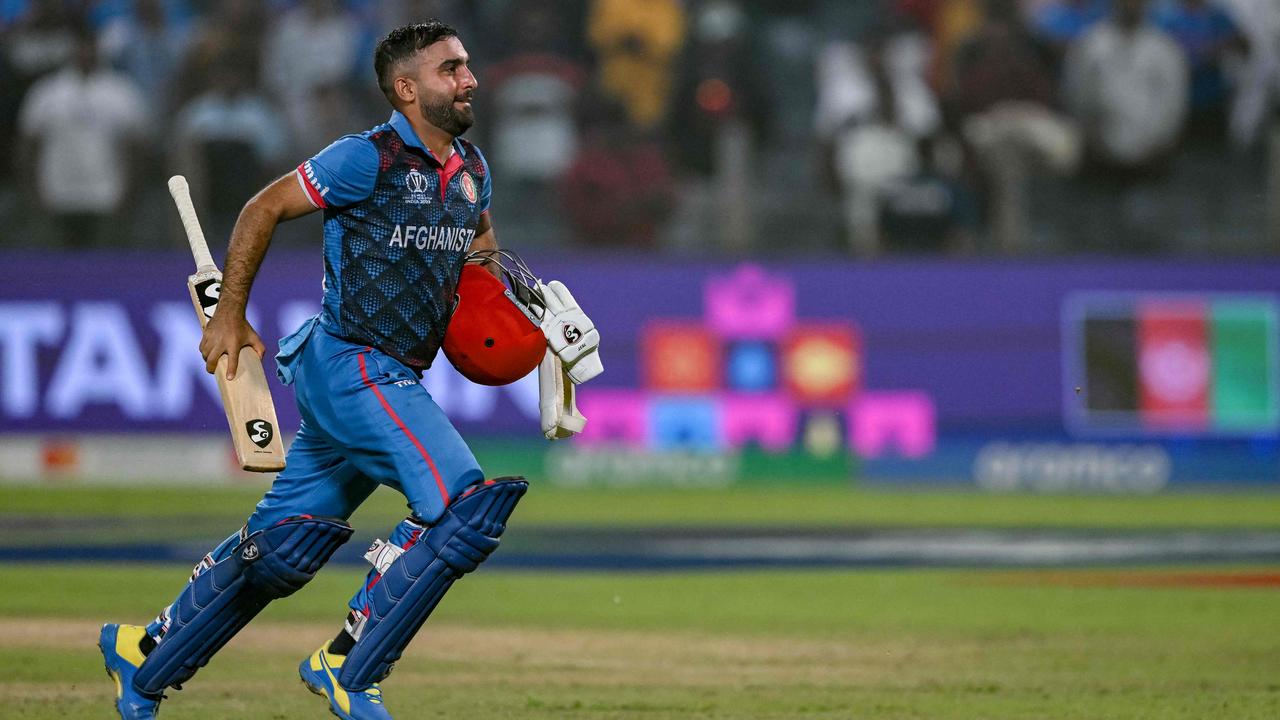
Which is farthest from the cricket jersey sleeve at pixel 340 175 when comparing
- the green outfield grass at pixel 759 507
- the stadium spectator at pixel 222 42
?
the stadium spectator at pixel 222 42

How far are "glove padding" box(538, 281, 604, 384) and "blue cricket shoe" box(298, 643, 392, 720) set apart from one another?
45.7 inches

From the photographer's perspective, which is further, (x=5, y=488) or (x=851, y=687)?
(x=5, y=488)

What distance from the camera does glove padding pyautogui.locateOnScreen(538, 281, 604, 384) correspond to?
19.4 ft

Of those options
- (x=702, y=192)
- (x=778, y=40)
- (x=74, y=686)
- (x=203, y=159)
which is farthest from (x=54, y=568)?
(x=778, y=40)

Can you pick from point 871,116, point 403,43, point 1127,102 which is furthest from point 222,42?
point 403,43

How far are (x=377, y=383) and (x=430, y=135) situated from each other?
2.68ft

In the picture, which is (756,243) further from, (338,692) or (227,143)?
(338,692)

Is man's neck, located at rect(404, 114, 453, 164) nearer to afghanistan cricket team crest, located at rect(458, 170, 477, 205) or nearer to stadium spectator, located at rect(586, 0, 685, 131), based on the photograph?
afghanistan cricket team crest, located at rect(458, 170, 477, 205)

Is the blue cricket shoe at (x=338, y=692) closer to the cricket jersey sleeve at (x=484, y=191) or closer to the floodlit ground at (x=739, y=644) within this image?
the floodlit ground at (x=739, y=644)

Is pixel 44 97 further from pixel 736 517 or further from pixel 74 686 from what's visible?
pixel 74 686

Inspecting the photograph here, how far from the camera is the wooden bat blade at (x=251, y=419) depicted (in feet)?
19.0

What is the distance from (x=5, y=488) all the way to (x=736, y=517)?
22.1 feet

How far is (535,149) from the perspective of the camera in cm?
1755

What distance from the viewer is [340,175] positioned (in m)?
5.66
